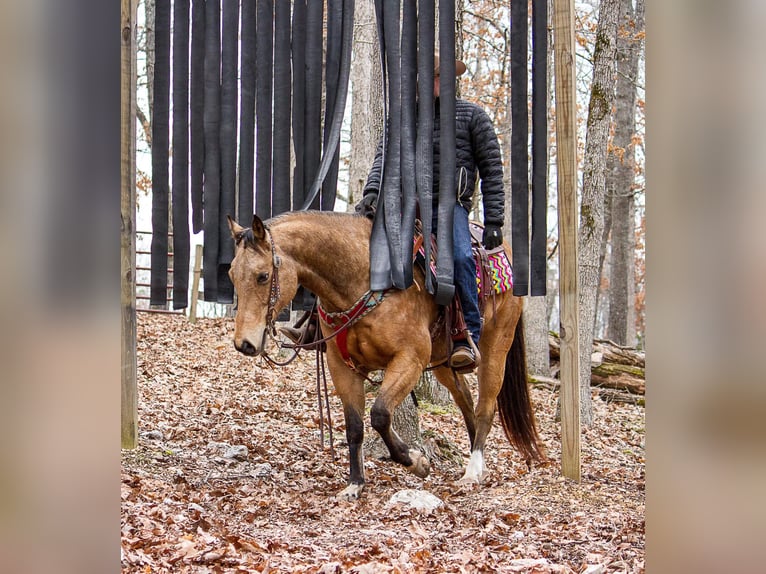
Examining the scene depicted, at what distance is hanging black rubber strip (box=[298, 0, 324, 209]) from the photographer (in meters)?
5.82

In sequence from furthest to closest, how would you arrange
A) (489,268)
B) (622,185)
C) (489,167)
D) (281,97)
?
(622,185), (489,268), (489,167), (281,97)

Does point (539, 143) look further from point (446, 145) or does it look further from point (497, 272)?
point (497, 272)

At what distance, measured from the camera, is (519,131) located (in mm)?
5898

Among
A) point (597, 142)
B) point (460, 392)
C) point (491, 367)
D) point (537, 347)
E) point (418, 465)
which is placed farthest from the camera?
point (537, 347)

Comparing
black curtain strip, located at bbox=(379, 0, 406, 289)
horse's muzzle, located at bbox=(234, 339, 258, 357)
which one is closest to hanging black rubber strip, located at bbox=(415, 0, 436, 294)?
black curtain strip, located at bbox=(379, 0, 406, 289)

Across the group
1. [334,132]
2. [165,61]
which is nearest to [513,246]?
[334,132]

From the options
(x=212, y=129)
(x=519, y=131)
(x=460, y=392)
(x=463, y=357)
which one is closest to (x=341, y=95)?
(x=212, y=129)

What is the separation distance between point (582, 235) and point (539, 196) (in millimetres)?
2799

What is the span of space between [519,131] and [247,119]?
6.86 ft

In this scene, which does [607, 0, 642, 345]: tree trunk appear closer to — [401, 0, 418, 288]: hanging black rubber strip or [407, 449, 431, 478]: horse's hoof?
[401, 0, 418, 288]: hanging black rubber strip

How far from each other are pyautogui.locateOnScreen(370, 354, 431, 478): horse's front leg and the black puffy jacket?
51.6 inches
